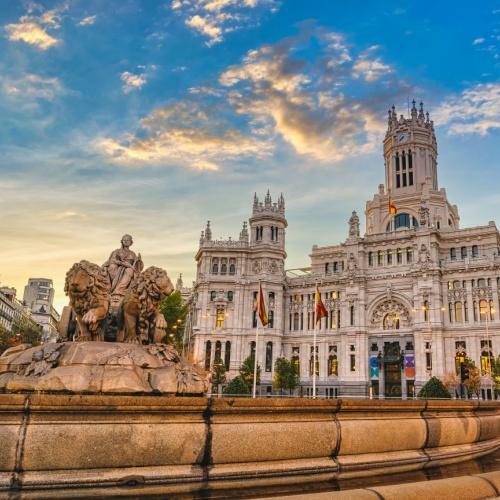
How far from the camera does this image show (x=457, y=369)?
65.0m

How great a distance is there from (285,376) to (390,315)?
19082mm

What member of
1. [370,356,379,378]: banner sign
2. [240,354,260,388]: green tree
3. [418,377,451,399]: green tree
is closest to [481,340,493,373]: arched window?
[370,356,379,378]: banner sign

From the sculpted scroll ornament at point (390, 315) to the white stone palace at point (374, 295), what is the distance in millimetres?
157

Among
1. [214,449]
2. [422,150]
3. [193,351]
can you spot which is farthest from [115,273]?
[422,150]

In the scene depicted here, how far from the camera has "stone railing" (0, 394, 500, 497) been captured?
5.95 m

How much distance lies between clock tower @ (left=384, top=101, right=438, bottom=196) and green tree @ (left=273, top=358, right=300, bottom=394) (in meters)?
38.6

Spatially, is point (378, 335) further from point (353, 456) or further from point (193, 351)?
point (353, 456)

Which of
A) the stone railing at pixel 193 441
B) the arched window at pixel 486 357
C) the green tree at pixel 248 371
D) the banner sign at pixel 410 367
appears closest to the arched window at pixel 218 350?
the green tree at pixel 248 371

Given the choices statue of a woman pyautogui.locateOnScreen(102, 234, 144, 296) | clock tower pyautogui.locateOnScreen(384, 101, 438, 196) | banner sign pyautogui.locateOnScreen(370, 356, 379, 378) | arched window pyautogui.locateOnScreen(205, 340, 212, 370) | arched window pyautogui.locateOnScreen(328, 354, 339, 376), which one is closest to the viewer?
statue of a woman pyautogui.locateOnScreen(102, 234, 144, 296)

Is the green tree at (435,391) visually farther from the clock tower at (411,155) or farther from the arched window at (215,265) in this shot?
the clock tower at (411,155)

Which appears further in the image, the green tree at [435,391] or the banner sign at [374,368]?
the banner sign at [374,368]

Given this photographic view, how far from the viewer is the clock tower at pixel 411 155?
86.8 meters

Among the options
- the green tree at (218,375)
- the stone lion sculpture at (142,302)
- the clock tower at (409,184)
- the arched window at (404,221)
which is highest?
the clock tower at (409,184)

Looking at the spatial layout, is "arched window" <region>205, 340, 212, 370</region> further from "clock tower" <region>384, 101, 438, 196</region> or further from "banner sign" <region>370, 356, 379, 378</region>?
"clock tower" <region>384, 101, 438, 196</region>
